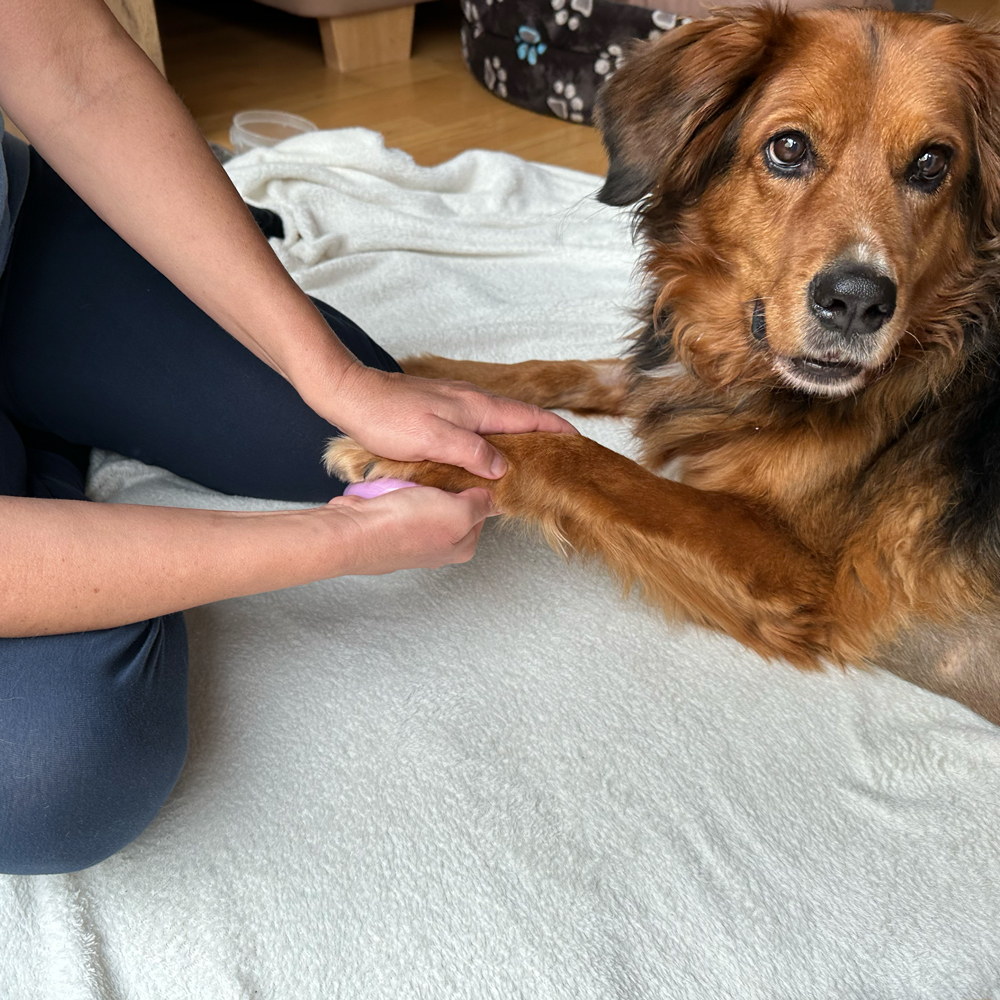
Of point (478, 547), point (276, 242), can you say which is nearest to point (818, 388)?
point (478, 547)

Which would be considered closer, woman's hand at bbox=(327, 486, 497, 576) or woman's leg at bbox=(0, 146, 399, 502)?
woman's hand at bbox=(327, 486, 497, 576)

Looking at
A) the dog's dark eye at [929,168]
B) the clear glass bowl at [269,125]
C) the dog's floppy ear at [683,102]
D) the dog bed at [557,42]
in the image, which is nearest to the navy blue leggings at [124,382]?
the dog's floppy ear at [683,102]

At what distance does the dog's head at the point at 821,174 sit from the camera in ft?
4.87

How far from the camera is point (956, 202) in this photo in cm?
158

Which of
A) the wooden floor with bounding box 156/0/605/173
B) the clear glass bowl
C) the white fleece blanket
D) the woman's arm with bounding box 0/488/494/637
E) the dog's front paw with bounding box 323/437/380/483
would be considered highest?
the woman's arm with bounding box 0/488/494/637

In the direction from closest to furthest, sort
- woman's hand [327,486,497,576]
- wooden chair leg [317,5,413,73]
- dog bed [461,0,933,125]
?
woman's hand [327,486,497,576]
dog bed [461,0,933,125]
wooden chair leg [317,5,413,73]

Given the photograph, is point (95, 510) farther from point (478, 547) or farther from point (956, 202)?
point (956, 202)

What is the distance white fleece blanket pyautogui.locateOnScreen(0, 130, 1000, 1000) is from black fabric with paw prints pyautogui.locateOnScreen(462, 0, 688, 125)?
274 cm

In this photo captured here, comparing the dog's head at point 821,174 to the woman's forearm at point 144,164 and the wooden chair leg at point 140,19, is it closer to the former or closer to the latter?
the woman's forearm at point 144,164

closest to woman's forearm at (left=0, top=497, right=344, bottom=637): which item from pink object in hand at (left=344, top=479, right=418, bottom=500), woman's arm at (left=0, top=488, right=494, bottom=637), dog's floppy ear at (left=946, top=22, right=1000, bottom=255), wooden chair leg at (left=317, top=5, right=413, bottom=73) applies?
woman's arm at (left=0, top=488, right=494, bottom=637)

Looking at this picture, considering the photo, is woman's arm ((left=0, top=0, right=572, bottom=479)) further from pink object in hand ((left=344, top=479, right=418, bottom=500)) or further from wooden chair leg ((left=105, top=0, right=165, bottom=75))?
wooden chair leg ((left=105, top=0, right=165, bottom=75))

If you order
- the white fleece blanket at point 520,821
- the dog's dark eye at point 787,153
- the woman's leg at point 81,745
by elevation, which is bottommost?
the white fleece blanket at point 520,821

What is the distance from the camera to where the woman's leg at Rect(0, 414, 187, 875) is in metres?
1.15

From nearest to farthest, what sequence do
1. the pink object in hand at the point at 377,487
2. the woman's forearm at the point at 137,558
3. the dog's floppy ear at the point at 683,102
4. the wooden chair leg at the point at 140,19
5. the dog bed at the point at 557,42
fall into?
1. the woman's forearm at the point at 137,558
2. the pink object in hand at the point at 377,487
3. the dog's floppy ear at the point at 683,102
4. the wooden chair leg at the point at 140,19
5. the dog bed at the point at 557,42
